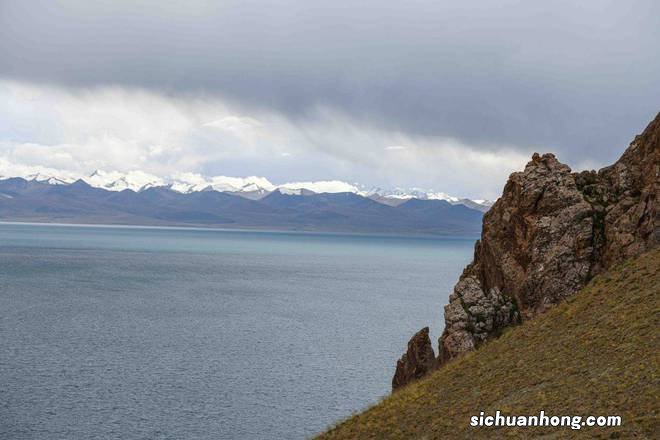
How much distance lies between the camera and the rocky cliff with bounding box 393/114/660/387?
46875mm

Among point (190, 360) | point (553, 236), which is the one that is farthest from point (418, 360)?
point (190, 360)

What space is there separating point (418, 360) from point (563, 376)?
20144 millimetres

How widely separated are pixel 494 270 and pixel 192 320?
79430 millimetres

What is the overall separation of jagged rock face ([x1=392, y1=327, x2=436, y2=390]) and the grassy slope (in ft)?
23.4

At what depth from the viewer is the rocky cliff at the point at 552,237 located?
154 ft

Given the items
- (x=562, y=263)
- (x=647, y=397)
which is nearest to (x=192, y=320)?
(x=562, y=263)

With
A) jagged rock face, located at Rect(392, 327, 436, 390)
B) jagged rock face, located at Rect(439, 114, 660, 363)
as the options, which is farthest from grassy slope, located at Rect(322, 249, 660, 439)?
jagged rock face, located at Rect(392, 327, 436, 390)

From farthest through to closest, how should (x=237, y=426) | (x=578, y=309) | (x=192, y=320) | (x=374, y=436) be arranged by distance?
(x=192, y=320) → (x=237, y=426) → (x=578, y=309) → (x=374, y=436)

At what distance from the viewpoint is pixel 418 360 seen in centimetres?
5397

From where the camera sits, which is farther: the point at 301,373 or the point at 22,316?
the point at 22,316

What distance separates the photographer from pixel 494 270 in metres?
53.9

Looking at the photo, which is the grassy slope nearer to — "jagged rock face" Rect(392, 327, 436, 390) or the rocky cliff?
the rocky cliff

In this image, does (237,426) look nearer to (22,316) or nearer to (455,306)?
(455,306)

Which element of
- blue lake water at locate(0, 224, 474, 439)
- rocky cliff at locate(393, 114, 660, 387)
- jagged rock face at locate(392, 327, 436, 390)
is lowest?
blue lake water at locate(0, 224, 474, 439)
